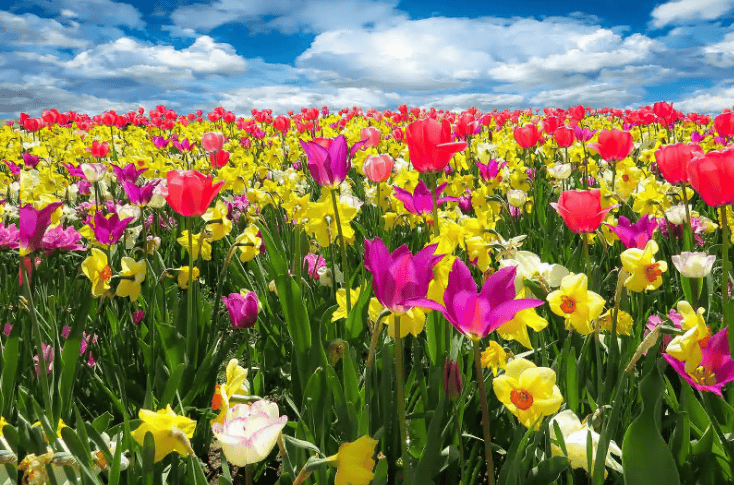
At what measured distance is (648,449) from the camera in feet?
3.33

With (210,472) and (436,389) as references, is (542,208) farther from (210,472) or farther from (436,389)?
(210,472)

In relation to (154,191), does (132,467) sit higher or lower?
lower

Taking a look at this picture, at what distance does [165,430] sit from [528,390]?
67 centimetres

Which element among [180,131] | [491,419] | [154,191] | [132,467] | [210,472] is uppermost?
[180,131]

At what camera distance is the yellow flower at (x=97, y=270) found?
1.93 metres

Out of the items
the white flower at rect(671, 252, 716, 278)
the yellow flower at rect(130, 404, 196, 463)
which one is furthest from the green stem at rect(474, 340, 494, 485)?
the white flower at rect(671, 252, 716, 278)

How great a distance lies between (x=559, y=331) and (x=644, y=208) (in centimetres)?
154

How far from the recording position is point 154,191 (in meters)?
2.84

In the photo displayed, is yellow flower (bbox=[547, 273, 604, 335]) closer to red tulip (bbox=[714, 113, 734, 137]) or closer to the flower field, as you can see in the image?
the flower field

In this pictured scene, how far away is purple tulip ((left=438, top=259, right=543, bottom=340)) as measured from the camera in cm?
100

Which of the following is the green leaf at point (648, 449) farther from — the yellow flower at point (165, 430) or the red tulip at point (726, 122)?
the red tulip at point (726, 122)

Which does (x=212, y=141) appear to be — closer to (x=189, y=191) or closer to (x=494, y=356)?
(x=189, y=191)

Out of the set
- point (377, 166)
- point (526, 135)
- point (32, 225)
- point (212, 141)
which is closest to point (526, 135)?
point (526, 135)

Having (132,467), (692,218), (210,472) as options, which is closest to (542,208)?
(692,218)
